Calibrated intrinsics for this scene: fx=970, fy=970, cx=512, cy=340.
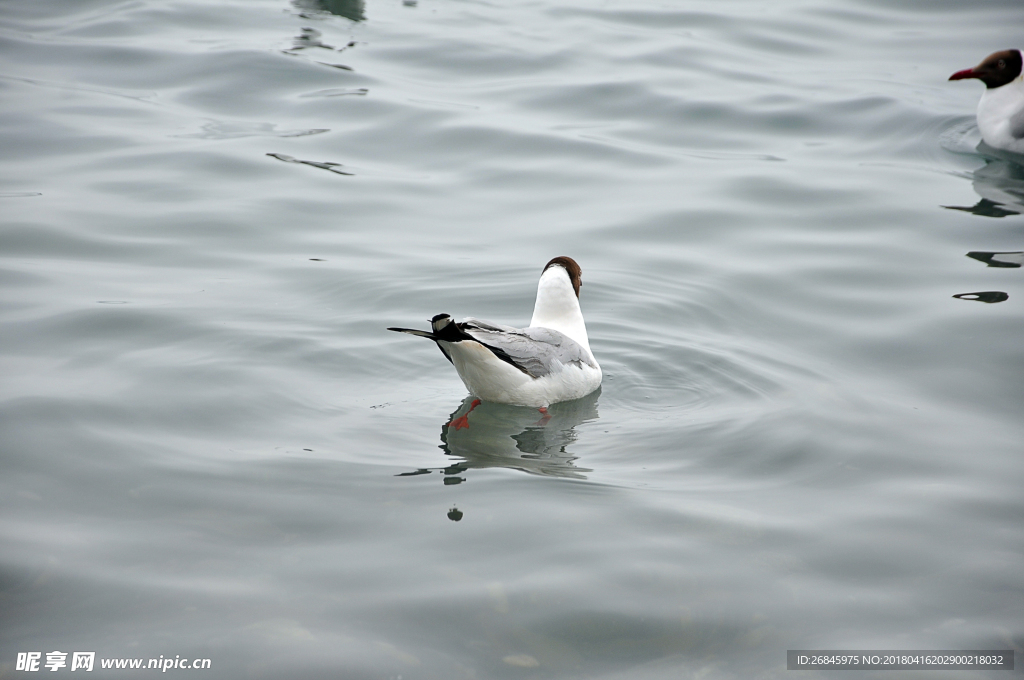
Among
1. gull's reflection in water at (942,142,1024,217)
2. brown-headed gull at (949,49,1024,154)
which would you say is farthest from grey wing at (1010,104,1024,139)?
gull's reflection in water at (942,142,1024,217)

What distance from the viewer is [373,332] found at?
25.5 feet

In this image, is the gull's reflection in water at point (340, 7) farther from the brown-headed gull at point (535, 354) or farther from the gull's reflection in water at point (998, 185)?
the brown-headed gull at point (535, 354)

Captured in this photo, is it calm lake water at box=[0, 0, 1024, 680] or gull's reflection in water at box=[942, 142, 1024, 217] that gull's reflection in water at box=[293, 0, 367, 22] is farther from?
gull's reflection in water at box=[942, 142, 1024, 217]

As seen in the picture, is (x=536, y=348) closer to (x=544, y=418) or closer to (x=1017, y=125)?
(x=544, y=418)

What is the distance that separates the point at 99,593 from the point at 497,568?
1.81 metres

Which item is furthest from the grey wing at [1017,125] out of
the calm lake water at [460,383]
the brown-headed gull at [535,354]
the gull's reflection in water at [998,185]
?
the brown-headed gull at [535,354]

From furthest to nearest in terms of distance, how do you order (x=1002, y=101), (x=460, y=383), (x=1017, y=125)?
1. (x=1002, y=101)
2. (x=1017, y=125)
3. (x=460, y=383)

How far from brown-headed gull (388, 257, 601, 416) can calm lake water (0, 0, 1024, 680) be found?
18 cm

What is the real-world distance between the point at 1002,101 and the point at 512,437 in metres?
9.08

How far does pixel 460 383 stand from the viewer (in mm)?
7215

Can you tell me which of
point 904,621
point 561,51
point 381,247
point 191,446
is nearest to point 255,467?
point 191,446

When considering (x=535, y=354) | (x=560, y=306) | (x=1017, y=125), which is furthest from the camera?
(x=1017, y=125)

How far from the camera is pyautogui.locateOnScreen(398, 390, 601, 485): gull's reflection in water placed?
18.8ft

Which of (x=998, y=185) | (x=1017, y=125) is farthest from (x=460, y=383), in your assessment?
(x=1017, y=125)
